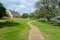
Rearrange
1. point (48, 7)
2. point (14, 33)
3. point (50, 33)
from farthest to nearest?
point (48, 7) → point (50, 33) → point (14, 33)

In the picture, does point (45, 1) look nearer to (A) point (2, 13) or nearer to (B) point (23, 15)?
(A) point (2, 13)

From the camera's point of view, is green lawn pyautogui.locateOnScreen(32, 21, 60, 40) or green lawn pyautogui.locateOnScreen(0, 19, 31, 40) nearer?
green lawn pyautogui.locateOnScreen(0, 19, 31, 40)

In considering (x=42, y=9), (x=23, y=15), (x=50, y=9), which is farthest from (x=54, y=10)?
(x=23, y=15)

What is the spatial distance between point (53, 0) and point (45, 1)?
14.4 feet

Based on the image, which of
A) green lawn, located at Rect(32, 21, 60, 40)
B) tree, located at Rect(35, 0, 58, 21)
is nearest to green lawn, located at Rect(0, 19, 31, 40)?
green lawn, located at Rect(32, 21, 60, 40)

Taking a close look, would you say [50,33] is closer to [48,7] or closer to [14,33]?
[14,33]

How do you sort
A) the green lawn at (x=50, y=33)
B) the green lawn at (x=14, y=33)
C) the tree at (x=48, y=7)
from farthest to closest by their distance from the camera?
the tree at (x=48, y=7) → the green lawn at (x=50, y=33) → the green lawn at (x=14, y=33)

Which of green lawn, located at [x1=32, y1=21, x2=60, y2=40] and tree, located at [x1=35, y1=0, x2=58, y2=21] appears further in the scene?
tree, located at [x1=35, y1=0, x2=58, y2=21]

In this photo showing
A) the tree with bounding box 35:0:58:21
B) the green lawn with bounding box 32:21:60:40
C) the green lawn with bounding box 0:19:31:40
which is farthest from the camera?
the tree with bounding box 35:0:58:21

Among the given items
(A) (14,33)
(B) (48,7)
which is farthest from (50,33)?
(B) (48,7)

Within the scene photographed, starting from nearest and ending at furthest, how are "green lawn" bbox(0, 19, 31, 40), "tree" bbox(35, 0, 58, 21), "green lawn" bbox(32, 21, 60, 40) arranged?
"green lawn" bbox(0, 19, 31, 40) < "green lawn" bbox(32, 21, 60, 40) < "tree" bbox(35, 0, 58, 21)

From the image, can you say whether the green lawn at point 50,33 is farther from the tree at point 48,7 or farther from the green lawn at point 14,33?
the tree at point 48,7

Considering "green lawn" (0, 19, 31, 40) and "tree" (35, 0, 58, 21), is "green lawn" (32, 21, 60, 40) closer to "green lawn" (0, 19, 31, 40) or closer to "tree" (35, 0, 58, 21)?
"green lawn" (0, 19, 31, 40)

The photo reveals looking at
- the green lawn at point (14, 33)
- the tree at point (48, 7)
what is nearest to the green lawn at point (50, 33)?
the green lawn at point (14, 33)
